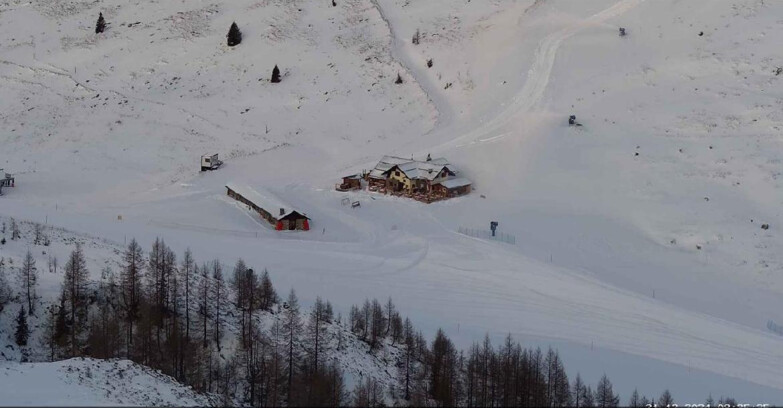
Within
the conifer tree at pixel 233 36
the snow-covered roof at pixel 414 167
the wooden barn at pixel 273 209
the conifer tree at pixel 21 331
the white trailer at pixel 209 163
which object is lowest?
the conifer tree at pixel 21 331

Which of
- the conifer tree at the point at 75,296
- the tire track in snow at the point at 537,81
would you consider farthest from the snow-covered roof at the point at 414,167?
the conifer tree at the point at 75,296

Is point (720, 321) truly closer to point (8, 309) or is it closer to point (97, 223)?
point (8, 309)

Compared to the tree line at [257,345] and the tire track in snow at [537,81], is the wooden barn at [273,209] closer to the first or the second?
the tire track in snow at [537,81]

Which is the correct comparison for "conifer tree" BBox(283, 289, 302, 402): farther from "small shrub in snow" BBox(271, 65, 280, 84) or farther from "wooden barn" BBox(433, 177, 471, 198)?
"small shrub in snow" BBox(271, 65, 280, 84)

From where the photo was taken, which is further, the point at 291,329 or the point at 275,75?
the point at 275,75

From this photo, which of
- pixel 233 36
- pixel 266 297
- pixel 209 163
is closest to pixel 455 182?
pixel 209 163

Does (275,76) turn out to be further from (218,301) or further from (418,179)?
(218,301)
